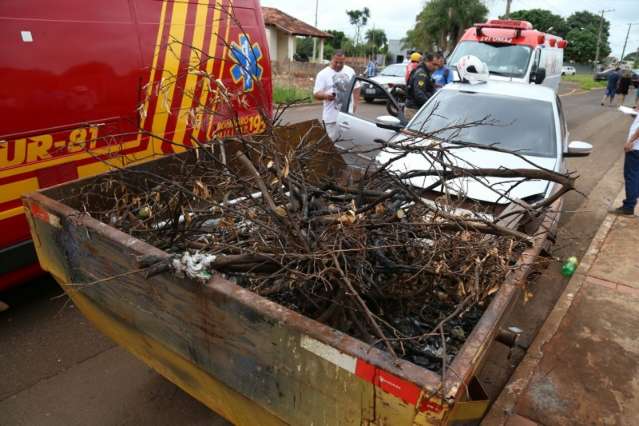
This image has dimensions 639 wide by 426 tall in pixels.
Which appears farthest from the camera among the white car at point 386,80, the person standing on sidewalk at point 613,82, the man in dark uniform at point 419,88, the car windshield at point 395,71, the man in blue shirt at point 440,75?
the person standing on sidewalk at point 613,82

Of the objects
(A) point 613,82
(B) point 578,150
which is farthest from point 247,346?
(A) point 613,82

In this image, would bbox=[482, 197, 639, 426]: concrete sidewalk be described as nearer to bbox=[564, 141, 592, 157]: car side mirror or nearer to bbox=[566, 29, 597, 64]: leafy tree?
bbox=[564, 141, 592, 157]: car side mirror

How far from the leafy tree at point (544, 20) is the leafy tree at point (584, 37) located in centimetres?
198

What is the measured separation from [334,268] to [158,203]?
58.3 inches

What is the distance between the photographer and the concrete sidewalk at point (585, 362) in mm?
2734

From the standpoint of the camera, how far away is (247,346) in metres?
1.59

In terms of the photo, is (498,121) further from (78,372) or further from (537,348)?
(78,372)

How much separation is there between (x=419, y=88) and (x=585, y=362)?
18.0ft

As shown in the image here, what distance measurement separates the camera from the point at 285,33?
32.5 metres

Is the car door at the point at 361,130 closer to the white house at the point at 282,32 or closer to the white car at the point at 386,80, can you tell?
the white car at the point at 386,80

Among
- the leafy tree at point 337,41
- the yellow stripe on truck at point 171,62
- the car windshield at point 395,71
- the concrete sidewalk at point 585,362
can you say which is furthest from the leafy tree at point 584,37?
the yellow stripe on truck at point 171,62

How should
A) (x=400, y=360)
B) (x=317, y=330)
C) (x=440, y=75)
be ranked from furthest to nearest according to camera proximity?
1. (x=440, y=75)
2. (x=317, y=330)
3. (x=400, y=360)

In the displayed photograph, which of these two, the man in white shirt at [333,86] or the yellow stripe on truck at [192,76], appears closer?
the yellow stripe on truck at [192,76]

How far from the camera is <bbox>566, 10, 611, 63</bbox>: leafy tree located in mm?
75375
